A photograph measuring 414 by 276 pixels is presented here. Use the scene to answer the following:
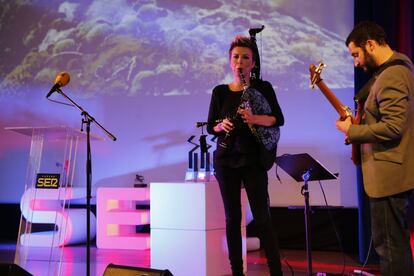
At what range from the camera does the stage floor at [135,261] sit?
4.20 metres

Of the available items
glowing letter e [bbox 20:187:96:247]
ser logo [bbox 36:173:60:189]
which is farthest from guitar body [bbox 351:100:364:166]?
glowing letter e [bbox 20:187:96:247]

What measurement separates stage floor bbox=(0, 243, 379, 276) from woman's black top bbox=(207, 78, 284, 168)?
112cm

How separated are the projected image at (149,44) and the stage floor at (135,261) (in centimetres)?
170

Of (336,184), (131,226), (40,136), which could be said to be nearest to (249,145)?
(40,136)

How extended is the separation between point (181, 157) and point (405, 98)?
363 cm

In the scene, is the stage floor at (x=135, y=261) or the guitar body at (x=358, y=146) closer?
the guitar body at (x=358, y=146)

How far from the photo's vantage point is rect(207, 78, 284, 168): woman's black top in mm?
3357

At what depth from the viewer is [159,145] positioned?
588 centimetres

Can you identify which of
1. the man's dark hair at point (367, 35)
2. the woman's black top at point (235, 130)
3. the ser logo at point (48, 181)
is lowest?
the ser logo at point (48, 181)

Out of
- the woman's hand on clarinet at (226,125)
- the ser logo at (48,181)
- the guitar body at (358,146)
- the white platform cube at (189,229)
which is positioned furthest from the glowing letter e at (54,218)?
the guitar body at (358,146)

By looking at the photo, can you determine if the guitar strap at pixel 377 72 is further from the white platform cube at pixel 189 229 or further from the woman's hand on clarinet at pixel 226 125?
the white platform cube at pixel 189 229

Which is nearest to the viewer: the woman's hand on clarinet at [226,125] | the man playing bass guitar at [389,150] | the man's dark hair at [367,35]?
the man playing bass guitar at [389,150]

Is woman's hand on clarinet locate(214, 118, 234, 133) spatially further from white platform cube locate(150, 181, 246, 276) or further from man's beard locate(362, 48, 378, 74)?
man's beard locate(362, 48, 378, 74)

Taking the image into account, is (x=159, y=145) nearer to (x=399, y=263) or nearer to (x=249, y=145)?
(x=249, y=145)
